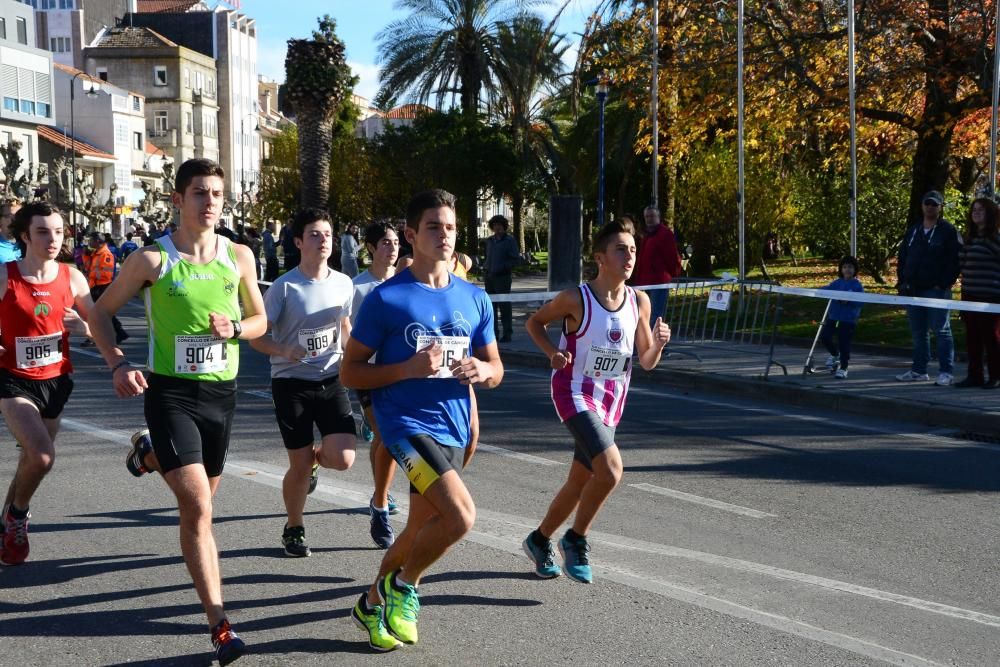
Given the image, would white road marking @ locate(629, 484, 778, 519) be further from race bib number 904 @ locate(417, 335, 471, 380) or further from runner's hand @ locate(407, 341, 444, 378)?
runner's hand @ locate(407, 341, 444, 378)

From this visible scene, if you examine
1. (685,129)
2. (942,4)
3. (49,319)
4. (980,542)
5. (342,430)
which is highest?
(942,4)

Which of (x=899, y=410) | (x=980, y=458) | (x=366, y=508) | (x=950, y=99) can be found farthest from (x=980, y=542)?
(x=950, y=99)

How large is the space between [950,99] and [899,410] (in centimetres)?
1116

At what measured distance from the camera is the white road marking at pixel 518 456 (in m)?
8.13

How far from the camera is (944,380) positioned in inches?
460

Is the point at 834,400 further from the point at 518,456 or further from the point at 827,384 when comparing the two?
the point at 518,456

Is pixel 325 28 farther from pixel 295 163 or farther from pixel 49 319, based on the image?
pixel 295 163

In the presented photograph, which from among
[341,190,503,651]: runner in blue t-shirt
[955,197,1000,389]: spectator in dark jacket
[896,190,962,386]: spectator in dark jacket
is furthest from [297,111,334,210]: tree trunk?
[341,190,503,651]: runner in blue t-shirt

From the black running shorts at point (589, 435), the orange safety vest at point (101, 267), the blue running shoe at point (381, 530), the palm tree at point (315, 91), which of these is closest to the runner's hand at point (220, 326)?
the black running shorts at point (589, 435)

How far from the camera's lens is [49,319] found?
5766 millimetres

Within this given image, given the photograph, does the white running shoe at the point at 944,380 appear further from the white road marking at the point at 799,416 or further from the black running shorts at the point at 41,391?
the black running shorts at the point at 41,391

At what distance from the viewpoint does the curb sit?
9906 millimetres

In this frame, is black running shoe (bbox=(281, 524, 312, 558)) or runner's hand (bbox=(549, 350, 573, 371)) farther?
black running shoe (bbox=(281, 524, 312, 558))

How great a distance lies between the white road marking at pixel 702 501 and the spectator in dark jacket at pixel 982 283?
5.53 m
